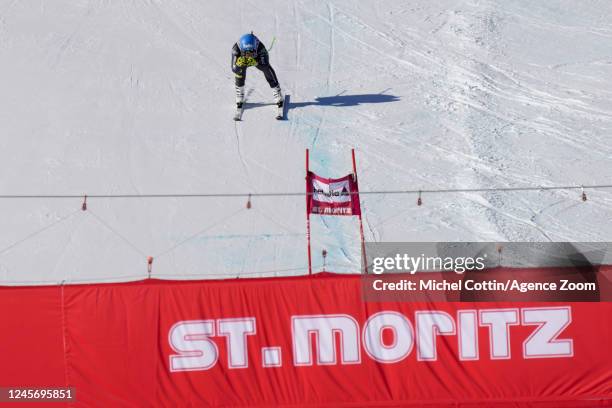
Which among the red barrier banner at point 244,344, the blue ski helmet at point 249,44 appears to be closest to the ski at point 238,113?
the blue ski helmet at point 249,44

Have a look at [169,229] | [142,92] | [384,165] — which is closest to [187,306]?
[169,229]

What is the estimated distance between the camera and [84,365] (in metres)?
9.55

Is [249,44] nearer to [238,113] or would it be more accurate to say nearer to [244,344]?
[238,113]

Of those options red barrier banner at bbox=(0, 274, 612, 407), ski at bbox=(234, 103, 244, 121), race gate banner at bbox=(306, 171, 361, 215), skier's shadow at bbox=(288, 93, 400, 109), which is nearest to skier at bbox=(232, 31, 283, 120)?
ski at bbox=(234, 103, 244, 121)

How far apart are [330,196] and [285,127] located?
4906 millimetres

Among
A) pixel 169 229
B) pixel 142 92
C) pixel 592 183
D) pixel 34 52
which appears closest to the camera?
pixel 169 229

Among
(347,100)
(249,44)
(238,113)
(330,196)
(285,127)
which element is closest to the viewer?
(330,196)

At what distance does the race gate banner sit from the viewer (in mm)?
11766

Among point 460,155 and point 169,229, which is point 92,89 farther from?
point 460,155

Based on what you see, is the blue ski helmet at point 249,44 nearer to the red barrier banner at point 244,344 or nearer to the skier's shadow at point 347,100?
the skier's shadow at point 347,100

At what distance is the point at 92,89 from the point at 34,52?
2.35m

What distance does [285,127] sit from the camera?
54.1ft

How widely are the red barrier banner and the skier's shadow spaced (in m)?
8.21

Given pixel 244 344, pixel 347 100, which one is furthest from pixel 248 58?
pixel 244 344
